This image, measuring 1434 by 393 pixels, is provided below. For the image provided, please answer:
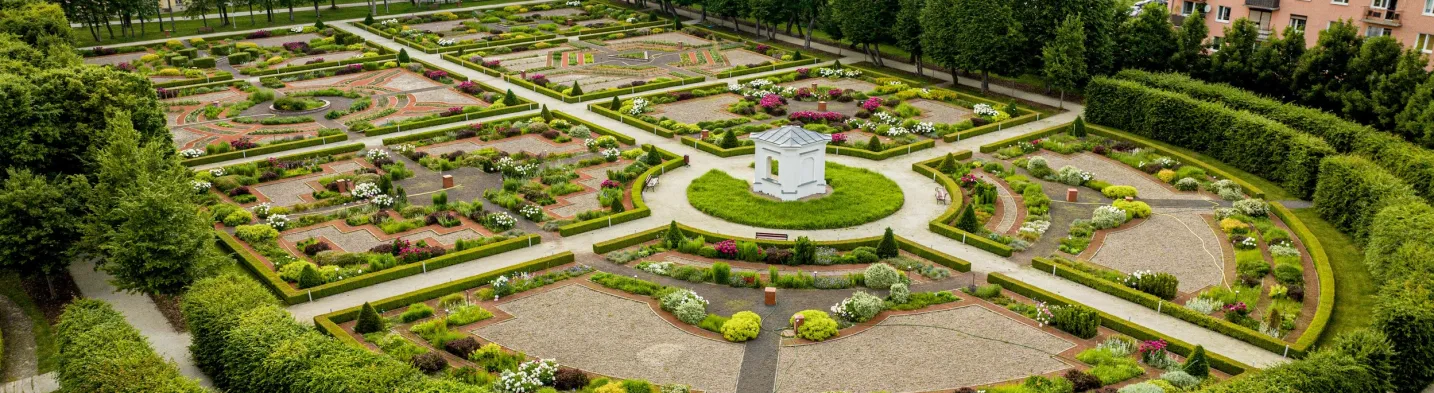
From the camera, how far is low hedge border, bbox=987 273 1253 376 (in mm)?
33375

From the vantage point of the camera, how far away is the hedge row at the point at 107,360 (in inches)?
1144

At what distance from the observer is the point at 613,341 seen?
35781 millimetres

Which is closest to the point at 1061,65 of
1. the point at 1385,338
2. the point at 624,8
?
the point at 1385,338

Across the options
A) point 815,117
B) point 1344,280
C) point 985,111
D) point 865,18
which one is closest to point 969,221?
point 1344,280

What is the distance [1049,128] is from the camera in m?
63.7

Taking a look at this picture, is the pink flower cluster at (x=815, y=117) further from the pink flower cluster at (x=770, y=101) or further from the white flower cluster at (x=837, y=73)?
the white flower cluster at (x=837, y=73)

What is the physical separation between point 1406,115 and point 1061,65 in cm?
1959

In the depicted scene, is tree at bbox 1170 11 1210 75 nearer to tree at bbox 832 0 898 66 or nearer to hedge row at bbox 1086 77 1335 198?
hedge row at bbox 1086 77 1335 198

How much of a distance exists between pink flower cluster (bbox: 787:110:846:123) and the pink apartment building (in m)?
25.7

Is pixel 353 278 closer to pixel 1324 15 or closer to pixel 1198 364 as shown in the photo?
pixel 1198 364

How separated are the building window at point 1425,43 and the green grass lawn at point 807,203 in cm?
4075

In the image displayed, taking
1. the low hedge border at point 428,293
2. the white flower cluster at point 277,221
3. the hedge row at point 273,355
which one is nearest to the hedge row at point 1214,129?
the low hedge border at point 428,293

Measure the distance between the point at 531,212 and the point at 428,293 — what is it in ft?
30.2

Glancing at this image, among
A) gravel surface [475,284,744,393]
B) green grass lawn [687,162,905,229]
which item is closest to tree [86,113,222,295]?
gravel surface [475,284,744,393]
